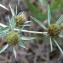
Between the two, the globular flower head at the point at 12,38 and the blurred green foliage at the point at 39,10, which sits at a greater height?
the blurred green foliage at the point at 39,10

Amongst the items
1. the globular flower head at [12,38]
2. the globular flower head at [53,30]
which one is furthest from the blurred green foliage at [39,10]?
the globular flower head at [12,38]

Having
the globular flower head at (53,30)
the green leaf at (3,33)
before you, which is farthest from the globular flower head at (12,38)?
the globular flower head at (53,30)

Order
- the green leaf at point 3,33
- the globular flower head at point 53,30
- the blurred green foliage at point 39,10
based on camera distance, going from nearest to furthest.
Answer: the green leaf at point 3,33, the globular flower head at point 53,30, the blurred green foliage at point 39,10

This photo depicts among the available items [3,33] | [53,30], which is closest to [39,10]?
[53,30]

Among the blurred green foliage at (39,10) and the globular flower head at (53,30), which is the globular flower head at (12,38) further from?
the blurred green foliage at (39,10)

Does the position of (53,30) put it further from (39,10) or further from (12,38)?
(39,10)

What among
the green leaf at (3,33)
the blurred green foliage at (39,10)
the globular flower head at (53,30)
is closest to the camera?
the green leaf at (3,33)

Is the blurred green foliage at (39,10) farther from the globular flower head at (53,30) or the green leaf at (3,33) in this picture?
the green leaf at (3,33)

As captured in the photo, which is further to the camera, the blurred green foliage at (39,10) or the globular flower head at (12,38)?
the blurred green foliage at (39,10)

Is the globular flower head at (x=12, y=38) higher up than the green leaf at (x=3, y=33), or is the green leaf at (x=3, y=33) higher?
the green leaf at (x=3, y=33)

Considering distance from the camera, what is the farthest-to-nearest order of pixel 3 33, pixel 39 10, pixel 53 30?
pixel 39 10, pixel 53 30, pixel 3 33
